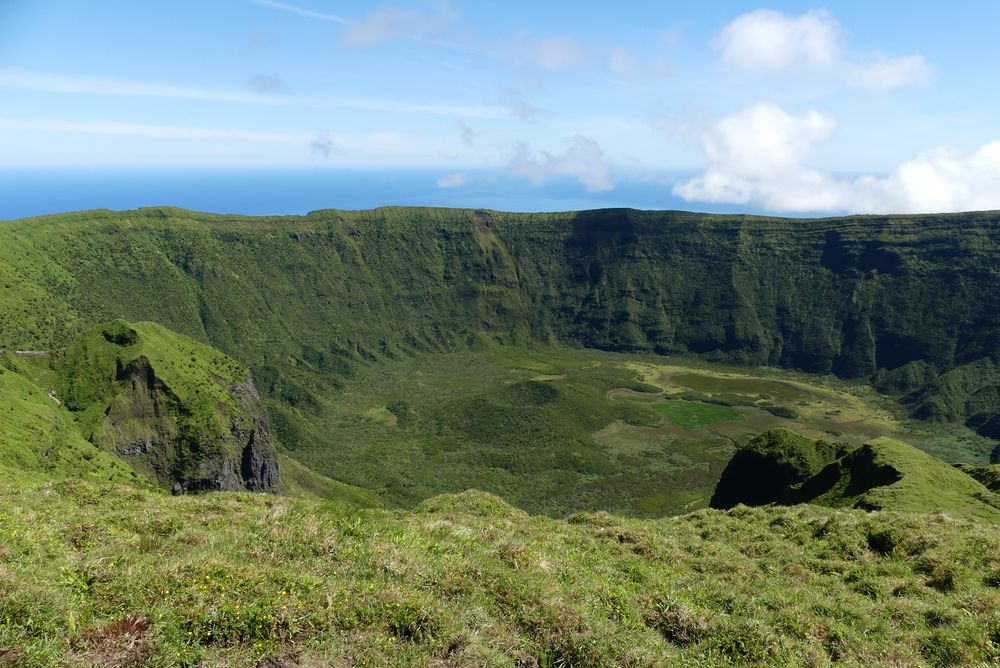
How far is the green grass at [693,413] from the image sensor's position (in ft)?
572

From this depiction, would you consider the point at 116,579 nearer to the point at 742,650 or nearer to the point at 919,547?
the point at 742,650

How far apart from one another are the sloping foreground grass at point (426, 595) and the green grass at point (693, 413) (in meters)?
157

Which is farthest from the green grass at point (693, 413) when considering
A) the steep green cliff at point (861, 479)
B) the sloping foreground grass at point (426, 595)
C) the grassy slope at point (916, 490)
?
the sloping foreground grass at point (426, 595)

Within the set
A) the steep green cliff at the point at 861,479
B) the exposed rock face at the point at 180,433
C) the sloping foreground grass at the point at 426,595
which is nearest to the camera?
the sloping foreground grass at the point at 426,595

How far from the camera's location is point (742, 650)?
44.7 feet

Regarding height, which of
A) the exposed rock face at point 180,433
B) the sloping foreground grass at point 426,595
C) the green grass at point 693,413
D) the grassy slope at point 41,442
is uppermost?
the sloping foreground grass at point 426,595

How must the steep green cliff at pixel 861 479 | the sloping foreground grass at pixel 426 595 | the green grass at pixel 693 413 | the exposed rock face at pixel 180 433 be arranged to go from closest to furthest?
the sloping foreground grass at pixel 426 595, the steep green cliff at pixel 861 479, the exposed rock face at pixel 180 433, the green grass at pixel 693 413

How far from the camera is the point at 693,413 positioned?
183 meters

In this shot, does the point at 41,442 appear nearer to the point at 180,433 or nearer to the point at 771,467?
the point at 180,433

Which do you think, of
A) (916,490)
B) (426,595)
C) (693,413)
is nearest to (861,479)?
(916,490)

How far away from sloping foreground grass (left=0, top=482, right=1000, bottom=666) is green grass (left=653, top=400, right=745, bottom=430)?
156636 millimetres

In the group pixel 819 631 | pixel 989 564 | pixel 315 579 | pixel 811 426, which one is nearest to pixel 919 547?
pixel 989 564

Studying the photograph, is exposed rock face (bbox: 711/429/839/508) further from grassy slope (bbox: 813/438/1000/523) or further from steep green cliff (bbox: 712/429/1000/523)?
grassy slope (bbox: 813/438/1000/523)

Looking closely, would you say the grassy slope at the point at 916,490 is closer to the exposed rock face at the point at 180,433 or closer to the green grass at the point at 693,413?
the exposed rock face at the point at 180,433
